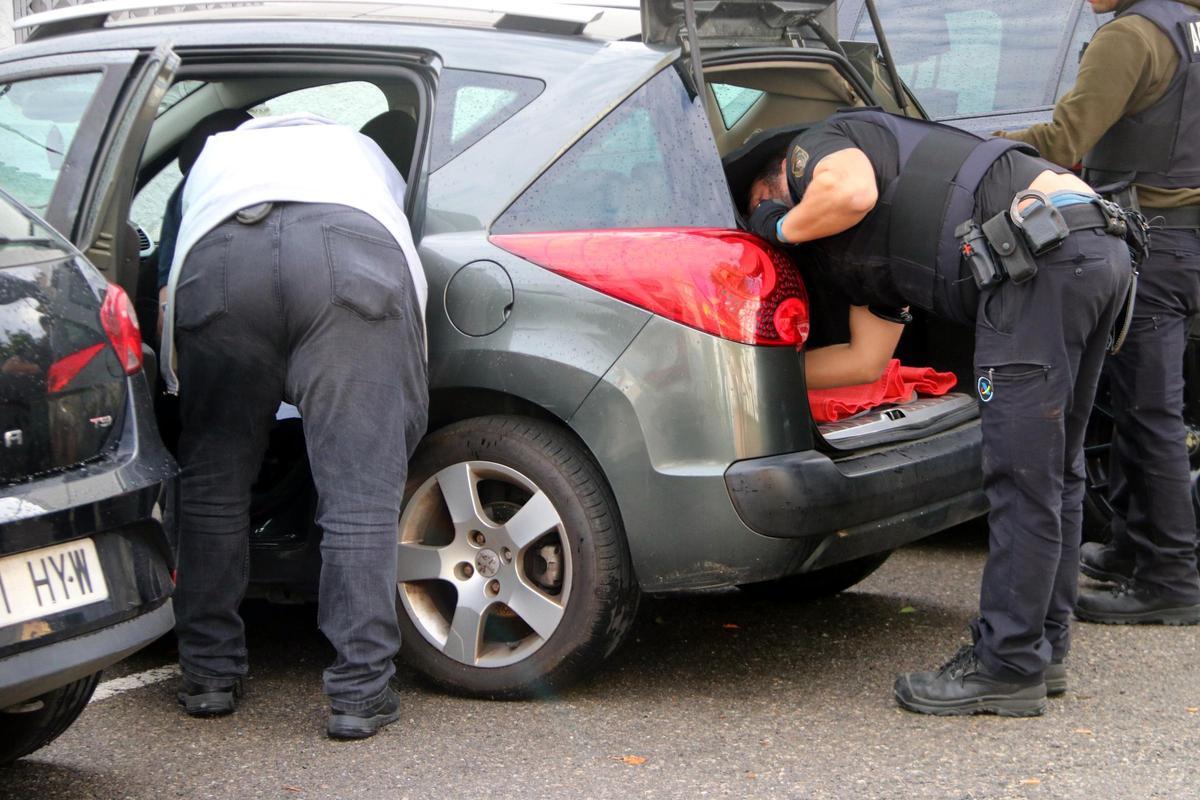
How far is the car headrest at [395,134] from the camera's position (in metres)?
4.68

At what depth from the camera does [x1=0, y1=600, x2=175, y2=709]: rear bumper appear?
2746mm

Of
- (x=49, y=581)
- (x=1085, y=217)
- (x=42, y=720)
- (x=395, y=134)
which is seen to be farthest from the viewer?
(x=395, y=134)

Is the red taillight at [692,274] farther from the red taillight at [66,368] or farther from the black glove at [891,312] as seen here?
the red taillight at [66,368]

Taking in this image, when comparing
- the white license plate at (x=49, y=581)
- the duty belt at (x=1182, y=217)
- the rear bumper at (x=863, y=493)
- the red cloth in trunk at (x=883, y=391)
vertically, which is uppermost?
the duty belt at (x=1182, y=217)

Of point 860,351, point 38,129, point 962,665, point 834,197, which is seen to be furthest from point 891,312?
point 38,129

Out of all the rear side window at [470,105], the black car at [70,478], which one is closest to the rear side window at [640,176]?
the rear side window at [470,105]

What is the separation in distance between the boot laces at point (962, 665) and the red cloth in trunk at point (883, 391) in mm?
687

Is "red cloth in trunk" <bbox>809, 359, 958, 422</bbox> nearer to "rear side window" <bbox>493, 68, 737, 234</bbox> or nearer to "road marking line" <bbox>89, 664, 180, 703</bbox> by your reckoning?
"rear side window" <bbox>493, 68, 737, 234</bbox>

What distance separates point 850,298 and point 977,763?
121 centimetres

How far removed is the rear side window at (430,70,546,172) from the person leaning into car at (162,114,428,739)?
0.21m

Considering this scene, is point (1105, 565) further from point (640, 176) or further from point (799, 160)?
point (640, 176)

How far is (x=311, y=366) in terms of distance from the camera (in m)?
3.63

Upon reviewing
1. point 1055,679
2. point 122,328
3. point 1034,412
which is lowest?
point 1055,679

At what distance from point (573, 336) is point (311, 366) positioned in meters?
0.60
